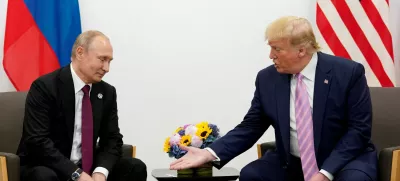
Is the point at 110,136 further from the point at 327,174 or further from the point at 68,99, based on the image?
the point at 327,174

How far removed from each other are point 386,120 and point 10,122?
234 cm

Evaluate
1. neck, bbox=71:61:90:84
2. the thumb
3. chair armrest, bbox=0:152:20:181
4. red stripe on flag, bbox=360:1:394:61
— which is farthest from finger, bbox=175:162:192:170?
red stripe on flag, bbox=360:1:394:61

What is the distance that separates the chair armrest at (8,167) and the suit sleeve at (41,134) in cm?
20

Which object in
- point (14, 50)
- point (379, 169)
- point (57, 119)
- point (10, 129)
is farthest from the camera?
point (14, 50)

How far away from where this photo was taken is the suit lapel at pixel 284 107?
3563 mm

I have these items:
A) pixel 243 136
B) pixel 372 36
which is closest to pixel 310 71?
pixel 243 136

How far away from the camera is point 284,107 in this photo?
3.58 meters

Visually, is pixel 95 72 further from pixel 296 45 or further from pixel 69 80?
pixel 296 45

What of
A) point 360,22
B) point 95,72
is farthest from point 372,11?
point 95,72

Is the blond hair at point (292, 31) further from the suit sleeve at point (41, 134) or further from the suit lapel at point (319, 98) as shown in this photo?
the suit sleeve at point (41, 134)

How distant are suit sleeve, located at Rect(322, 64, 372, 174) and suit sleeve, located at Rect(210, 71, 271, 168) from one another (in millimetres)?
513

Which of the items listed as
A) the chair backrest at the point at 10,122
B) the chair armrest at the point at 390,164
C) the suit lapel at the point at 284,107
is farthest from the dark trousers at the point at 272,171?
the chair backrest at the point at 10,122

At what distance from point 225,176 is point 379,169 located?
0.89m

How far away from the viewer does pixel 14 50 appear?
15.4ft
